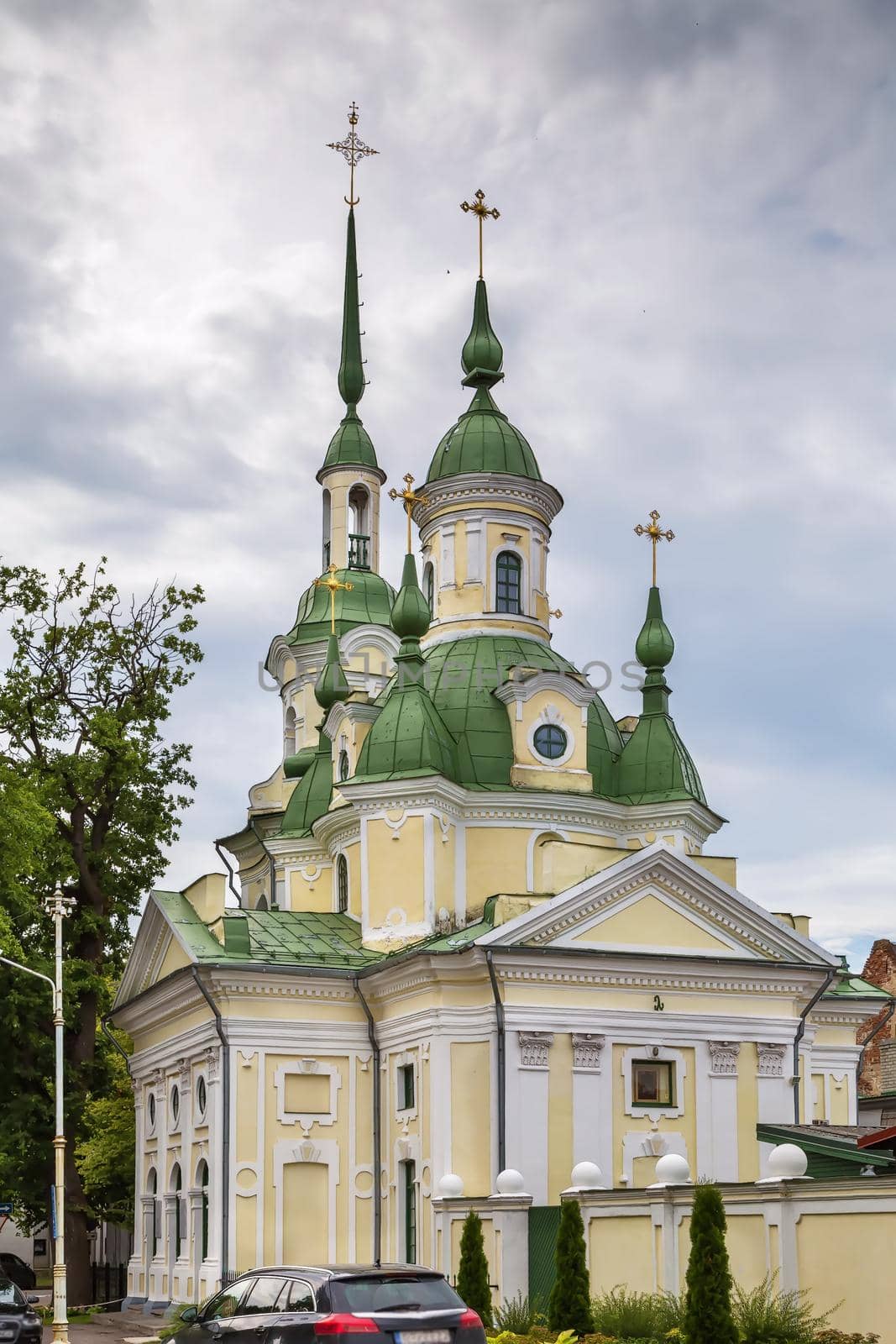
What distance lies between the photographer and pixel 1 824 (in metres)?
33.6

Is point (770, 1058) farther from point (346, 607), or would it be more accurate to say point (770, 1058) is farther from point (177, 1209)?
point (346, 607)

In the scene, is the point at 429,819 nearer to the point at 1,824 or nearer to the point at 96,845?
the point at 1,824

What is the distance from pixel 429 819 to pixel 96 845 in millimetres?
11609

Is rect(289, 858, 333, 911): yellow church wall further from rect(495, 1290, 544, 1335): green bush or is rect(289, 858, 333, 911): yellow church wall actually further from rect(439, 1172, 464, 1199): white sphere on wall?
rect(495, 1290, 544, 1335): green bush

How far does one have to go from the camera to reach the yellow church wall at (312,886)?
4122 cm

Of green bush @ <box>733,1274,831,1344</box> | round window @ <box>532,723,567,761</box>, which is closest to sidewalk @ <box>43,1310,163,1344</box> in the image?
green bush @ <box>733,1274,831,1344</box>

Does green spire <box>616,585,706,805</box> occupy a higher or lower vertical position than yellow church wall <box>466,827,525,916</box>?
higher

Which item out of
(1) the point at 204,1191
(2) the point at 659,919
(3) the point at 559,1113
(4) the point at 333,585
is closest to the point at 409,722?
(2) the point at 659,919

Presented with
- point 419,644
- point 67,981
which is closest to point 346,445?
point 419,644

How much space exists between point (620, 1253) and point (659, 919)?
10.6m

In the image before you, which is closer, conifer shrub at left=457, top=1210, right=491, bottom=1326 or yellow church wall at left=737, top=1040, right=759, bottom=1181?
conifer shrub at left=457, top=1210, right=491, bottom=1326

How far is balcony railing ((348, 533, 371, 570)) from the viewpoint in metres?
57.8

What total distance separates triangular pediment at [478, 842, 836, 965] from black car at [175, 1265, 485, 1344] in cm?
1580

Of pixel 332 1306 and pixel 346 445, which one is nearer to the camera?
pixel 332 1306
